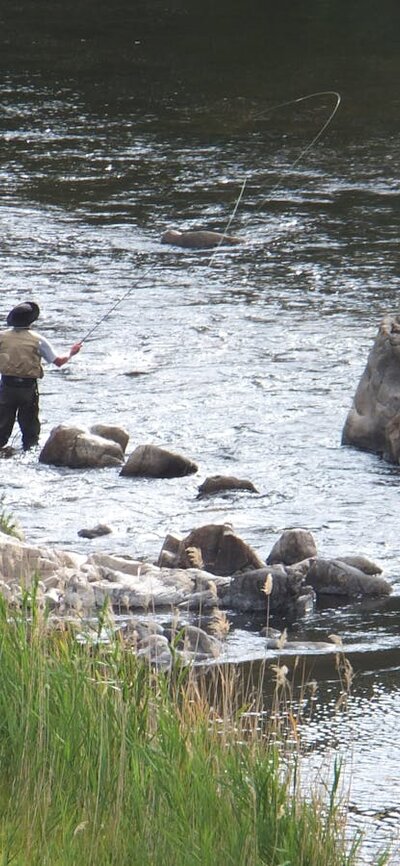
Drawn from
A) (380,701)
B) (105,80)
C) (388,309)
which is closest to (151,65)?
(105,80)

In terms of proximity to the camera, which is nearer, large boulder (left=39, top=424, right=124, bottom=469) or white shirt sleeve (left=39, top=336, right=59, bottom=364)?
large boulder (left=39, top=424, right=124, bottom=469)

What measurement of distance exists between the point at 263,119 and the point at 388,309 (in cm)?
958

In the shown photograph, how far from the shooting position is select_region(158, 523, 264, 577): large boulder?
9133 mm

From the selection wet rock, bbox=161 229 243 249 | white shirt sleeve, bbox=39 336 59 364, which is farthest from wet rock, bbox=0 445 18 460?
wet rock, bbox=161 229 243 249

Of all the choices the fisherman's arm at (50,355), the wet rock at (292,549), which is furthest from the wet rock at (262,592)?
the fisherman's arm at (50,355)

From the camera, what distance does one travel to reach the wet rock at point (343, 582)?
887 centimetres

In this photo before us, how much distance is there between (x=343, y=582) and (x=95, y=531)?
5.51 feet

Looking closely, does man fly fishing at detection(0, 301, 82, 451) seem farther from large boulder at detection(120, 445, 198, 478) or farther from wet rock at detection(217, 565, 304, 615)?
wet rock at detection(217, 565, 304, 615)

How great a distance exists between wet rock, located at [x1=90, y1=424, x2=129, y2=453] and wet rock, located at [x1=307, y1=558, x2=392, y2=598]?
3121mm

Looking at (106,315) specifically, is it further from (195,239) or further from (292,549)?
(292,549)

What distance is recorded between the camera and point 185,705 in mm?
5516

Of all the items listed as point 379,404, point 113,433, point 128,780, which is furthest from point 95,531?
point 128,780

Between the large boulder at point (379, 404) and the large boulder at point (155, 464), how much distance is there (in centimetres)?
131

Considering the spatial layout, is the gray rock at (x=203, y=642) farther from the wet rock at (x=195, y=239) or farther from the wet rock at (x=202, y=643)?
the wet rock at (x=195, y=239)
